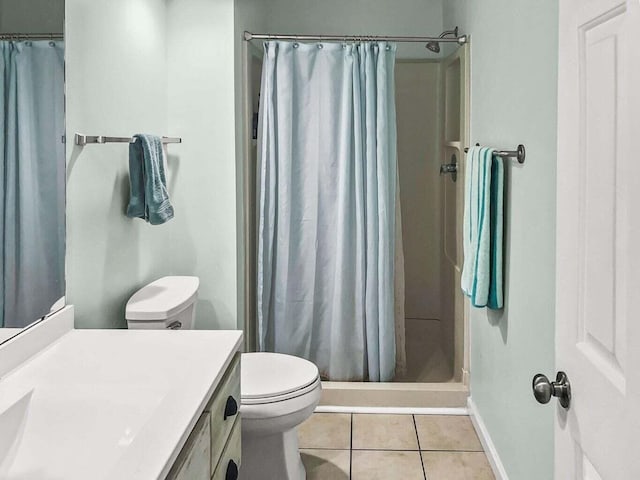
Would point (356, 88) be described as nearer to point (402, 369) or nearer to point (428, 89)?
point (428, 89)

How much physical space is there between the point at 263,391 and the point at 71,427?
3.35ft

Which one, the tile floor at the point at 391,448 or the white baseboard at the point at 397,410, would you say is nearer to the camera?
the tile floor at the point at 391,448

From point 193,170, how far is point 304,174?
0.55 m

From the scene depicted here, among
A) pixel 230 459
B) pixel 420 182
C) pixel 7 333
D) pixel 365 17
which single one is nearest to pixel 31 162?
pixel 7 333

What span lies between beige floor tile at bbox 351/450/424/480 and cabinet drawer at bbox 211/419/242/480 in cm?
94

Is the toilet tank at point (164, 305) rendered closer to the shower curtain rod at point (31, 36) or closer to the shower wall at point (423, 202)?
the shower curtain rod at point (31, 36)

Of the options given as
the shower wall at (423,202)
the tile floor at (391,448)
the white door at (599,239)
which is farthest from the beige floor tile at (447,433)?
the white door at (599,239)

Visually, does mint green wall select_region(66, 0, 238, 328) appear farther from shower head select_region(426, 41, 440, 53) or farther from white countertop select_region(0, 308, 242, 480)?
shower head select_region(426, 41, 440, 53)

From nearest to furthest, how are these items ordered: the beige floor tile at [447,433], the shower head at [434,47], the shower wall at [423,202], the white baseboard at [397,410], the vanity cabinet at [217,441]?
the vanity cabinet at [217,441] < the beige floor tile at [447,433] < the white baseboard at [397,410] < the shower head at [434,47] < the shower wall at [423,202]

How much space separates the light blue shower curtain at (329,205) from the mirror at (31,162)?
1.37m

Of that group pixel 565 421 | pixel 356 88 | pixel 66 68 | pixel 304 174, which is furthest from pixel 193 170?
pixel 565 421

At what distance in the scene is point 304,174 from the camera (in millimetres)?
3152

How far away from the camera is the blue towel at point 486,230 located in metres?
2.34

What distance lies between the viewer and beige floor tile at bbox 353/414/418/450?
2.77m
